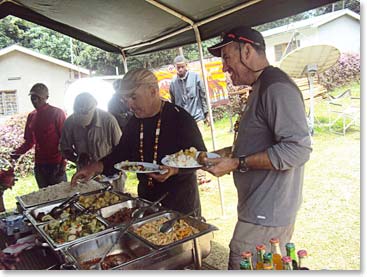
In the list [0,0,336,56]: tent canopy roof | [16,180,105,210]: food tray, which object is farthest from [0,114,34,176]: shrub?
[16,180,105,210]: food tray

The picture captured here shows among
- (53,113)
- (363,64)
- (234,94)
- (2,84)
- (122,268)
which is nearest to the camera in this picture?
(363,64)

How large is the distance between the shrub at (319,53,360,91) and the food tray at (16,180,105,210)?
2.51 meters

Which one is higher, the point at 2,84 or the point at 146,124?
the point at 2,84

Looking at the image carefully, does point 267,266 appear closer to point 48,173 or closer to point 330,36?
point 48,173

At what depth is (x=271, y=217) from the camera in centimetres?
124

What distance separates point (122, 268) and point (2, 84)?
8.87 metres

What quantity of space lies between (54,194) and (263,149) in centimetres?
122

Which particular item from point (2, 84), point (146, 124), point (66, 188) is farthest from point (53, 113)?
point (2, 84)

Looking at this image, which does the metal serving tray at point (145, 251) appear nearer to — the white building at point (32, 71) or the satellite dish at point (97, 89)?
the satellite dish at point (97, 89)

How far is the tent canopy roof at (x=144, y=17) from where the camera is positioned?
2.07m

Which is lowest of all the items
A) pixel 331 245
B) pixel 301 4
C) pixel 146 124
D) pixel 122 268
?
pixel 331 245

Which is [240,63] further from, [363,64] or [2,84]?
[2,84]

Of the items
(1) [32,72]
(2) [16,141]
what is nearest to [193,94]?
(2) [16,141]

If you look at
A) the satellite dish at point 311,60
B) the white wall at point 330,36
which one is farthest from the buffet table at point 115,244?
the satellite dish at point 311,60
